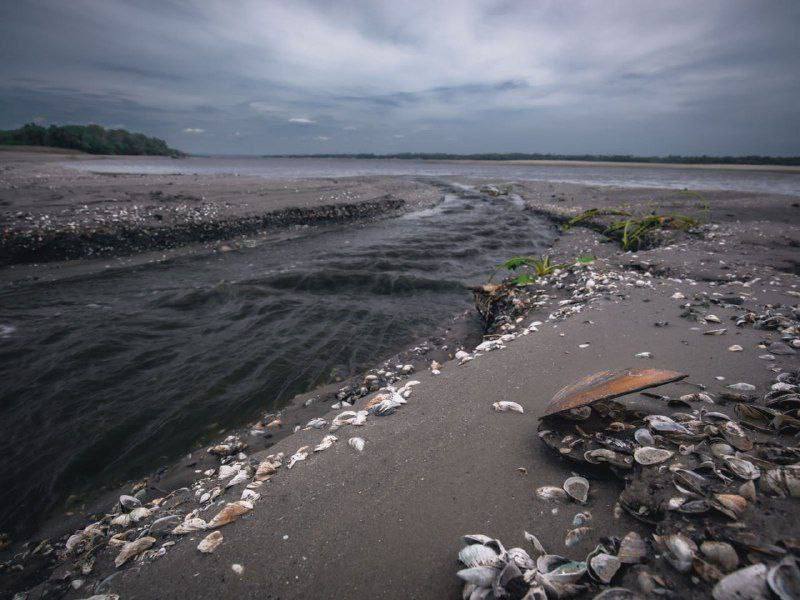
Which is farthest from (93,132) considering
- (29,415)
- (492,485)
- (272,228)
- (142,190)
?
(492,485)

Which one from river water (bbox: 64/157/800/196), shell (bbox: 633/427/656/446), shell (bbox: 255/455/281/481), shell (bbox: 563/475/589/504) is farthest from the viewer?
river water (bbox: 64/157/800/196)

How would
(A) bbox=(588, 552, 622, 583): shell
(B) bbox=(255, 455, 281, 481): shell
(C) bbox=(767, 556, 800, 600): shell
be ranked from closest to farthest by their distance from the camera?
(C) bbox=(767, 556, 800, 600): shell < (A) bbox=(588, 552, 622, 583): shell < (B) bbox=(255, 455, 281, 481): shell

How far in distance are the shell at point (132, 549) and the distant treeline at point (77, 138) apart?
325 ft

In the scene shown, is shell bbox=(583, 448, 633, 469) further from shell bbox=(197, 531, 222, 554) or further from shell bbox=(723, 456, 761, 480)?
shell bbox=(197, 531, 222, 554)

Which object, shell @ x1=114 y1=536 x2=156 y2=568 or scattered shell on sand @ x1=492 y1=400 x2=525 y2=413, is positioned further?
Result: scattered shell on sand @ x1=492 y1=400 x2=525 y2=413

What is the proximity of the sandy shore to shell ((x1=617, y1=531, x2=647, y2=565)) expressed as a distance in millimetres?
82

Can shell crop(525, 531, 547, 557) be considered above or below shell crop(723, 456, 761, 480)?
below

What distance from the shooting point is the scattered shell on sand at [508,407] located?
3089mm

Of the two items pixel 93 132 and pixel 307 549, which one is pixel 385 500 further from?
pixel 93 132

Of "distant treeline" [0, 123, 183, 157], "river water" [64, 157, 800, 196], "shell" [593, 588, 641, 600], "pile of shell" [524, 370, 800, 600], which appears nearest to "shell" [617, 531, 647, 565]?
"pile of shell" [524, 370, 800, 600]

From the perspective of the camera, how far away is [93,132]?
73.5 metres

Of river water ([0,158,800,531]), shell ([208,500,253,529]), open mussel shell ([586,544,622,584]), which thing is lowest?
river water ([0,158,800,531])

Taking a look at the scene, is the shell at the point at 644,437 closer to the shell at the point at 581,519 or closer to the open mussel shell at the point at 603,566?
the shell at the point at 581,519

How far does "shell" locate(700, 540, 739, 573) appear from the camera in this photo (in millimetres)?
1292
